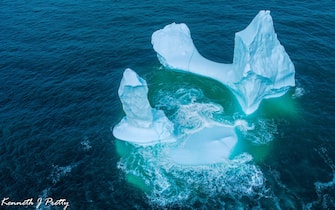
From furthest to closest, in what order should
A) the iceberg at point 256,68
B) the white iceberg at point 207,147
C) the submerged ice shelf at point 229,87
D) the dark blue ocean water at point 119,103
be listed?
1. the iceberg at point 256,68
2. the submerged ice shelf at point 229,87
3. the white iceberg at point 207,147
4. the dark blue ocean water at point 119,103

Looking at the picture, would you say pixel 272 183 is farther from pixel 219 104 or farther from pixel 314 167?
pixel 219 104

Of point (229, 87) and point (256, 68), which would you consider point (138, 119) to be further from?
point (256, 68)

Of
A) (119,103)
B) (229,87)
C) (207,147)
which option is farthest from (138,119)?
(229,87)

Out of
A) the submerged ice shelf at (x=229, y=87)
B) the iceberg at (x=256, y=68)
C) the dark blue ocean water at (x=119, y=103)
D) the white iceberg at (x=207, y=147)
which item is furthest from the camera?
the iceberg at (x=256, y=68)

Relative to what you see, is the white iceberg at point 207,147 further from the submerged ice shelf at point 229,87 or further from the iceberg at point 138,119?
the iceberg at point 138,119

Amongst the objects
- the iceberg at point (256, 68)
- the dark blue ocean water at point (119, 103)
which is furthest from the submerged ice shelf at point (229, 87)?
the dark blue ocean water at point (119, 103)

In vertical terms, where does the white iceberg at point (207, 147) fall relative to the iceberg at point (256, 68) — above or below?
below

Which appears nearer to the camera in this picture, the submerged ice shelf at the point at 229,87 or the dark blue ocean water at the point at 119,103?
the dark blue ocean water at the point at 119,103

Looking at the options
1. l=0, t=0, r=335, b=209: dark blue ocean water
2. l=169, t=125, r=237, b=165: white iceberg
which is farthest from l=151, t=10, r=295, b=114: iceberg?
l=169, t=125, r=237, b=165: white iceberg
